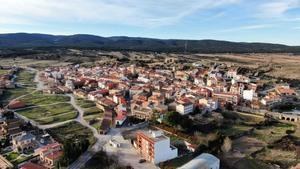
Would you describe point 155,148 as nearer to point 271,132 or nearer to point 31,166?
point 31,166

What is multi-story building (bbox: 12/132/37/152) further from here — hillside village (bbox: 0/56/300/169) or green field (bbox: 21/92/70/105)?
green field (bbox: 21/92/70/105)

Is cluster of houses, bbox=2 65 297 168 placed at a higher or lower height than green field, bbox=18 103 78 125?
higher

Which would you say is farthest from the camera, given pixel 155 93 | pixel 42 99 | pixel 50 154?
pixel 42 99

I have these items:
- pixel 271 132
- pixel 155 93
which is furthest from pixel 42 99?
pixel 271 132

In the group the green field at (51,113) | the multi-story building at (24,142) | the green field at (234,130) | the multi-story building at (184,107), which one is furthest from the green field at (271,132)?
the multi-story building at (24,142)

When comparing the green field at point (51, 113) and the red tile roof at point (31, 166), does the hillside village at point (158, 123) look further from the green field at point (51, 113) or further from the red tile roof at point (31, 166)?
the green field at point (51, 113)

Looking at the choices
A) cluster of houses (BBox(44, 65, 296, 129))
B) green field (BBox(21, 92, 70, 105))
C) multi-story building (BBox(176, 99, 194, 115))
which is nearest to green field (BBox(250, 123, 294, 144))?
cluster of houses (BBox(44, 65, 296, 129))
